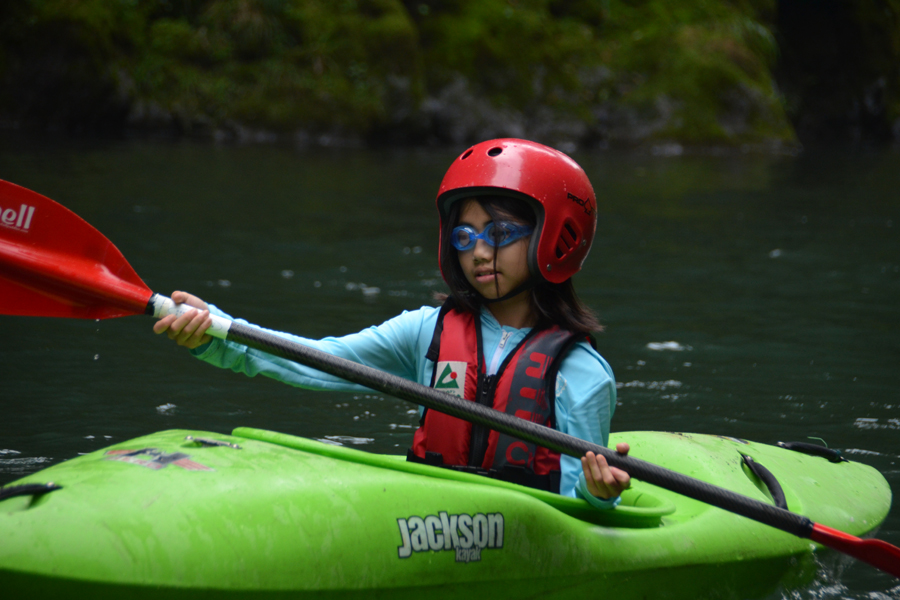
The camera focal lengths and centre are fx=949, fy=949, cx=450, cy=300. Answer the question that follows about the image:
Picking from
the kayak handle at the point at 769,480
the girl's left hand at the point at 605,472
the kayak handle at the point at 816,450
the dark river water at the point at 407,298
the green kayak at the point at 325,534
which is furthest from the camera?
the dark river water at the point at 407,298

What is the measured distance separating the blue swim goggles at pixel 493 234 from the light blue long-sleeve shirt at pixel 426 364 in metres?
0.18

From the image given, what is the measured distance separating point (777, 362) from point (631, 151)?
35.7 ft

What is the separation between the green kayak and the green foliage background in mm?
12334

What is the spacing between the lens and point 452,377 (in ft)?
7.29

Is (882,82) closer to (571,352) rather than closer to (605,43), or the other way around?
(605,43)

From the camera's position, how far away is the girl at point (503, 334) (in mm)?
2158

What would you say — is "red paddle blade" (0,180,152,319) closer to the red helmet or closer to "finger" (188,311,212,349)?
"finger" (188,311,212,349)

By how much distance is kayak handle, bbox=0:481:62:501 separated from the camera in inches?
66.7

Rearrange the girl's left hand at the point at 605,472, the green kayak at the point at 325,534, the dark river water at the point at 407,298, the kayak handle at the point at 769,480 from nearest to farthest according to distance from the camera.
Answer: the green kayak at the point at 325,534 < the girl's left hand at the point at 605,472 < the kayak handle at the point at 769,480 < the dark river water at the point at 407,298

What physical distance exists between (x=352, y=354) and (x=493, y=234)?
46 cm

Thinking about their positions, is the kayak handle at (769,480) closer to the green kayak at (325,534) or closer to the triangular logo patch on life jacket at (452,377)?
the green kayak at (325,534)

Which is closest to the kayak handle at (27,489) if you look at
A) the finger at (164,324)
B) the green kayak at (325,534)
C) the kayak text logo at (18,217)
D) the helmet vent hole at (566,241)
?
the green kayak at (325,534)

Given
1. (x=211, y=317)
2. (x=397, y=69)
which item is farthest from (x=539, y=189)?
(x=397, y=69)

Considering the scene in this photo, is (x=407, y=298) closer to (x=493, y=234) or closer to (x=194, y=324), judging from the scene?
(x=493, y=234)
